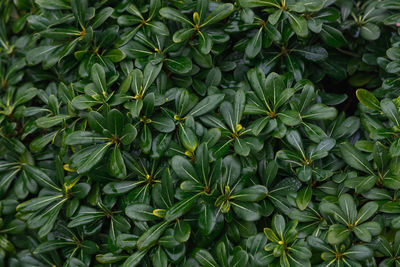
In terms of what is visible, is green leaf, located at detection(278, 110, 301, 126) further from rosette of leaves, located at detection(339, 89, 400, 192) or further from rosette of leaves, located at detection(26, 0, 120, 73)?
rosette of leaves, located at detection(26, 0, 120, 73)

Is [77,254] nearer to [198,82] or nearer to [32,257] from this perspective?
[32,257]

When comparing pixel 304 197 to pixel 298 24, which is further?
pixel 298 24

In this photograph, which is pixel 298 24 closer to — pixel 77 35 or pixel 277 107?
pixel 277 107

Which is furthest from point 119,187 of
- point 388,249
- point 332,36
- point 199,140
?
point 332,36

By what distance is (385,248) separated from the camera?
5.67 ft

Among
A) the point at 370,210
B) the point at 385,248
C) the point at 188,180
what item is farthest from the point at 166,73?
the point at 385,248

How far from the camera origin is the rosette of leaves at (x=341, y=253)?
166cm

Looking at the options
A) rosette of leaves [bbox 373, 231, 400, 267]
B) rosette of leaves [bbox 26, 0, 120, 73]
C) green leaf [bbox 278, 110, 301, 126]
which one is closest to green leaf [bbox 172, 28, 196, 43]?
rosette of leaves [bbox 26, 0, 120, 73]

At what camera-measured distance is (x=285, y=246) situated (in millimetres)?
1727

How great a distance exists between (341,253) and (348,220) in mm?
136

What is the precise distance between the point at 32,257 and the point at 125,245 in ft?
2.27

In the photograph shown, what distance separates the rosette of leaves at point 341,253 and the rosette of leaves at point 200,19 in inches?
38.2

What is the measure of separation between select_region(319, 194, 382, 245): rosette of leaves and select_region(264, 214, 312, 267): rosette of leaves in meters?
0.12

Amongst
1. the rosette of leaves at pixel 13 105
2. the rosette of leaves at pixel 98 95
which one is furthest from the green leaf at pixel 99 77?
the rosette of leaves at pixel 13 105
